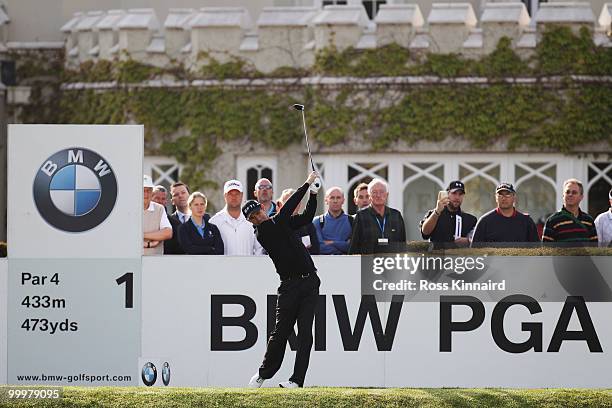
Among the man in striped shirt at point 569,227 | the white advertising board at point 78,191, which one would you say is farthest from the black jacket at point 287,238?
the man in striped shirt at point 569,227

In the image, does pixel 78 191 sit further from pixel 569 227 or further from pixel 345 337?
pixel 569 227

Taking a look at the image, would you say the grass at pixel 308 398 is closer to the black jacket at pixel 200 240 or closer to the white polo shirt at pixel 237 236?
the black jacket at pixel 200 240

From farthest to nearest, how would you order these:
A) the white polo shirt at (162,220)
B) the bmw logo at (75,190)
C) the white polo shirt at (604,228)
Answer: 1. the white polo shirt at (604,228)
2. the white polo shirt at (162,220)
3. the bmw logo at (75,190)

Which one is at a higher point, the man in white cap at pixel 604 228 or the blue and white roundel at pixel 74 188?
the blue and white roundel at pixel 74 188

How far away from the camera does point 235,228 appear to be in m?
14.1

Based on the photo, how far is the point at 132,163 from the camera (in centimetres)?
1310

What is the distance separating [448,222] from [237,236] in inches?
81.9

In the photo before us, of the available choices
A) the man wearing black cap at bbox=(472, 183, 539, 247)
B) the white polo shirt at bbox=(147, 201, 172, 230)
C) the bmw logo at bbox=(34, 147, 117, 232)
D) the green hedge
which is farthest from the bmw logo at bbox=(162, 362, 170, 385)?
the green hedge

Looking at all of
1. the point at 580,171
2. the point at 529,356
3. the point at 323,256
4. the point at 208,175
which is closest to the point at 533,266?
the point at 529,356

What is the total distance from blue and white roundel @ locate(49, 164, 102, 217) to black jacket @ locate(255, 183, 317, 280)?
5.40ft

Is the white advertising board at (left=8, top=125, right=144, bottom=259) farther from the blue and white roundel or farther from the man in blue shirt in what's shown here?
the man in blue shirt

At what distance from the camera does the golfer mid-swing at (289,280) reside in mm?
12336

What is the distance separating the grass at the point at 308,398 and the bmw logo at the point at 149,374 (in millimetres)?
838
